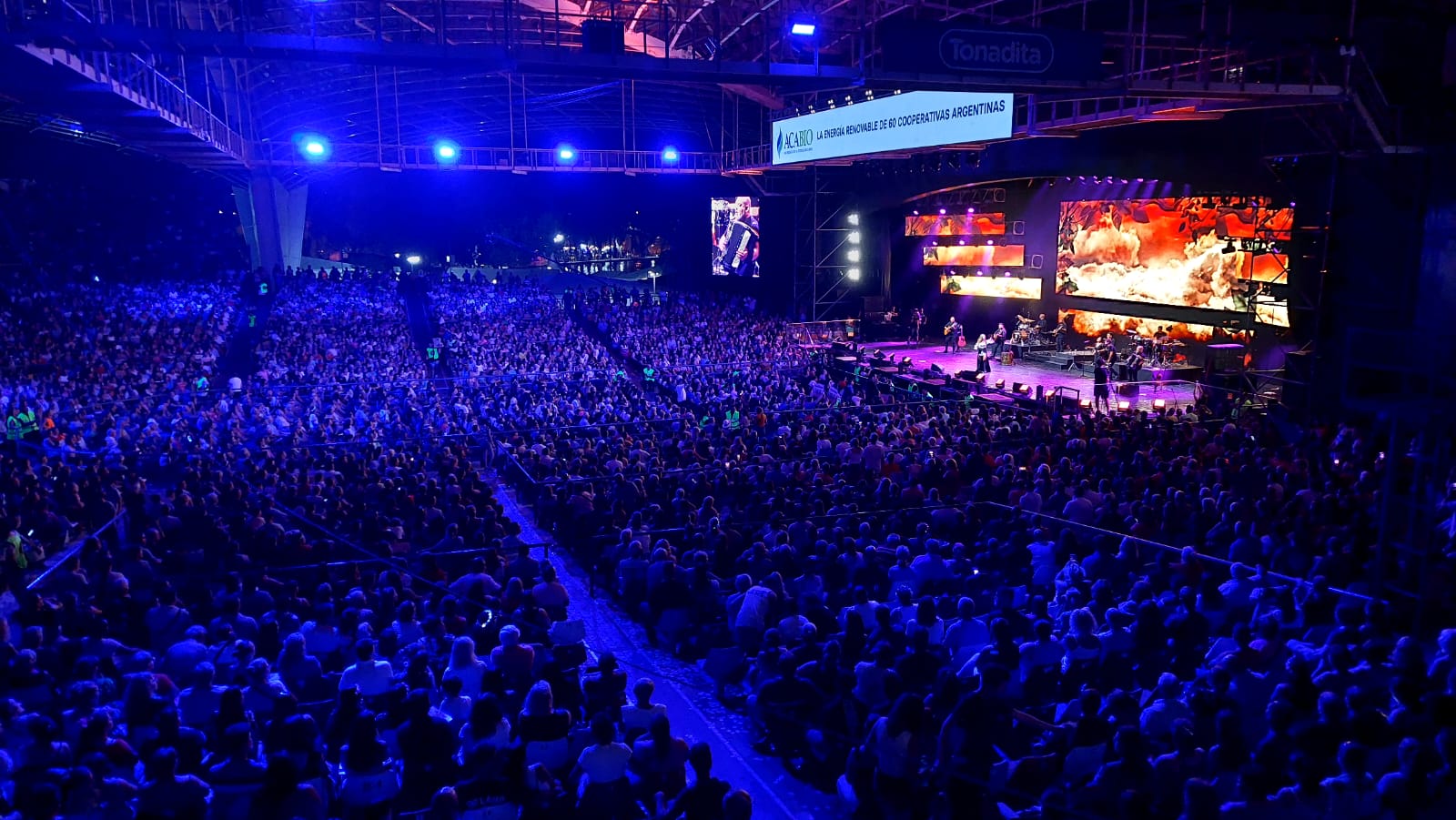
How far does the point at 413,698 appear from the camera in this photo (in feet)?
16.5

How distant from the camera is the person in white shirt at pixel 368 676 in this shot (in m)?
5.91

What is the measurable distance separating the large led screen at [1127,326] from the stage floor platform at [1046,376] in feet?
5.87

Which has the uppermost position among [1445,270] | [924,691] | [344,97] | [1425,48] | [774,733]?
[344,97]

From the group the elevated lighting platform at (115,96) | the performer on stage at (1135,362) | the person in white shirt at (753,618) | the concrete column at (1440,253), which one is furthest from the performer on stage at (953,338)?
the person in white shirt at (753,618)

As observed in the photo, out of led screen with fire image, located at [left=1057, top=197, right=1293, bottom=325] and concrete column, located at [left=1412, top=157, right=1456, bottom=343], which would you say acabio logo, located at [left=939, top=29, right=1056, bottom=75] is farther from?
led screen with fire image, located at [left=1057, top=197, right=1293, bottom=325]

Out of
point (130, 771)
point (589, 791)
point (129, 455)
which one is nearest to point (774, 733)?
point (589, 791)

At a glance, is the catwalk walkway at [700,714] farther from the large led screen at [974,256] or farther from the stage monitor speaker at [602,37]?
the large led screen at [974,256]

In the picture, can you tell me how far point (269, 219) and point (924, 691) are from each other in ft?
102

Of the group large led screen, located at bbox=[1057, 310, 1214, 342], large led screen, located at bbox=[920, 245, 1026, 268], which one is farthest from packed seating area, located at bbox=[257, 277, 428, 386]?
large led screen, located at bbox=[1057, 310, 1214, 342]

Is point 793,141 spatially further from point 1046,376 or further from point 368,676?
point 368,676

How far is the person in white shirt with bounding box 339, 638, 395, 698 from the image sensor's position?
19.4 ft

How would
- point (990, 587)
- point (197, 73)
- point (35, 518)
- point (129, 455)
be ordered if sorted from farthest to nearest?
1. point (197, 73)
2. point (129, 455)
3. point (35, 518)
4. point (990, 587)

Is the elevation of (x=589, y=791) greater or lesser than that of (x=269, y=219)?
lesser

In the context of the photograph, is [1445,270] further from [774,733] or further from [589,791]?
[589,791]
